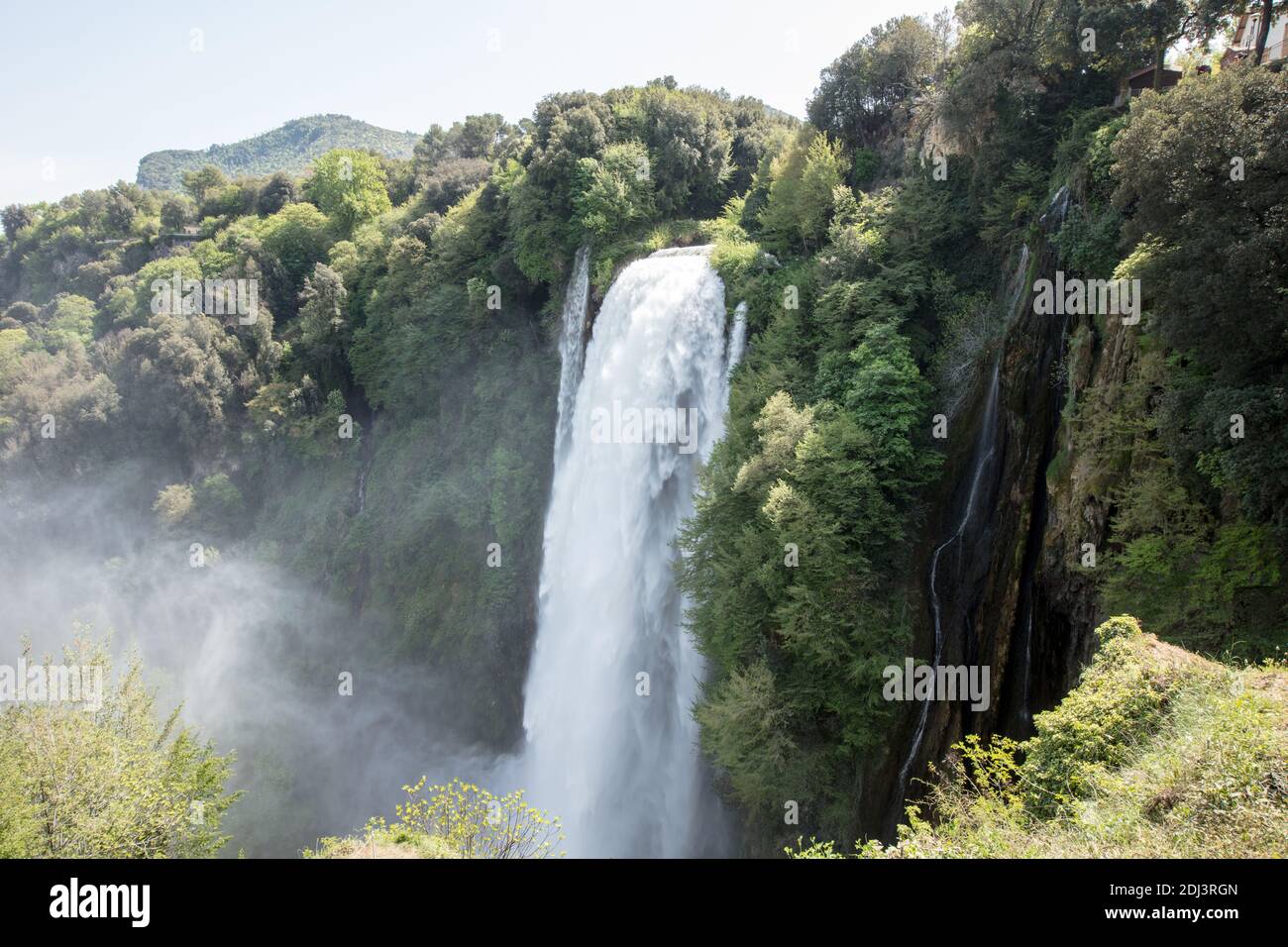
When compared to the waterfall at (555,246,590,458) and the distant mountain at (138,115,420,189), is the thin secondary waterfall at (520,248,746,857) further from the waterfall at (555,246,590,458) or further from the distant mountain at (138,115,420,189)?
the distant mountain at (138,115,420,189)

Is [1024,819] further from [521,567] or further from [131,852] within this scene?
[521,567]

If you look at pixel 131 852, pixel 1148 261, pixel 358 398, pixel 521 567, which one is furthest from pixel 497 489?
pixel 1148 261

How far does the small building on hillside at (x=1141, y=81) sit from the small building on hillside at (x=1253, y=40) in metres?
1.01

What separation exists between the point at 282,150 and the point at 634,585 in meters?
134

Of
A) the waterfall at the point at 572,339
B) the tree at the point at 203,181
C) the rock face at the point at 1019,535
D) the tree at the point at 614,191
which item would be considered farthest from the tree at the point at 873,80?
the tree at the point at 203,181

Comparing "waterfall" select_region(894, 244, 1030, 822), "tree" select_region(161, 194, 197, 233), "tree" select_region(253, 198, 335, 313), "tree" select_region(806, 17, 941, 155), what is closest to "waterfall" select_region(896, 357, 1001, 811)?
"waterfall" select_region(894, 244, 1030, 822)

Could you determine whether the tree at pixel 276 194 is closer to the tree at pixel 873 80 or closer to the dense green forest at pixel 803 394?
the dense green forest at pixel 803 394

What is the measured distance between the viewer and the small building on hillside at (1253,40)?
16.5 m

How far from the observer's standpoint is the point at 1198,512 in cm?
1067

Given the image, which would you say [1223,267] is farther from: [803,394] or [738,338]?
[738,338]

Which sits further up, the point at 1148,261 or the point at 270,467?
the point at 1148,261

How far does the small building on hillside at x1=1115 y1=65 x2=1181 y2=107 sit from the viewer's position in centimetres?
1714
